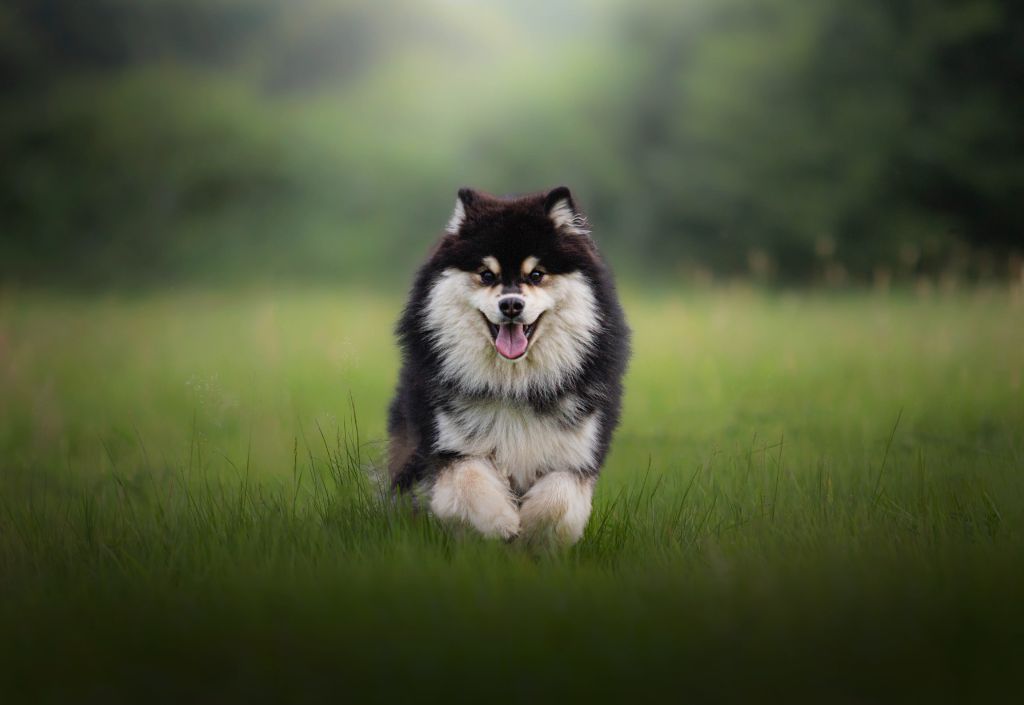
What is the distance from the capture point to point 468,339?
4.45m

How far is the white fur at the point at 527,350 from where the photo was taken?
445 centimetres

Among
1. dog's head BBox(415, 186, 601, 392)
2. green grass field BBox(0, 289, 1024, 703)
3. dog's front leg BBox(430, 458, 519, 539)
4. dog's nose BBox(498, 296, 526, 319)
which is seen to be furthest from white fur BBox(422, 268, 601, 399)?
green grass field BBox(0, 289, 1024, 703)

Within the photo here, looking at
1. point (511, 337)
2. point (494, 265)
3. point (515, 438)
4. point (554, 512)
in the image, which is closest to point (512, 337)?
point (511, 337)

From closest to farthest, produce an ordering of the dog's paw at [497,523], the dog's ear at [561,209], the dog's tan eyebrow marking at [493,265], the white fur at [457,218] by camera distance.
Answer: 1. the dog's paw at [497,523]
2. the dog's tan eyebrow marking at [493,265]
3. the dog's ear at [561,209]
4. the white fur at [457,218]

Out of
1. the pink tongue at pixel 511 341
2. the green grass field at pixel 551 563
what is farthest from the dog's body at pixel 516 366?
the green grass field at pixel 551 563

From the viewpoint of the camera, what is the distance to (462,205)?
185 inches

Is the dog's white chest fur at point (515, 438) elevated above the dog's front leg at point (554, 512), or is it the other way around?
the dog's white chest fur at point (515, 438)

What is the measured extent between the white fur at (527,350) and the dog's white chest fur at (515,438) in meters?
0.10

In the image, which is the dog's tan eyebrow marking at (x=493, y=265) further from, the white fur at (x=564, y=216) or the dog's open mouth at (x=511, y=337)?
the white fur at (x=564, y=216)

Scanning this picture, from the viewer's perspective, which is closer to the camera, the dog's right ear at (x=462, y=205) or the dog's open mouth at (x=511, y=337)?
the dog's open mouth at (x=511, y=337)

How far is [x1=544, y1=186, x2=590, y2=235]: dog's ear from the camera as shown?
4582 mm

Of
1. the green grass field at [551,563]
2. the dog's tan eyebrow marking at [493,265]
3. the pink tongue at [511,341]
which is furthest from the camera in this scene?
the dog's tan eyebrow marking at [493,265]

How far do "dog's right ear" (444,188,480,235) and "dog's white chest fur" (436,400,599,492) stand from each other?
0.94 meters

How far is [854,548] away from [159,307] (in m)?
13.8
